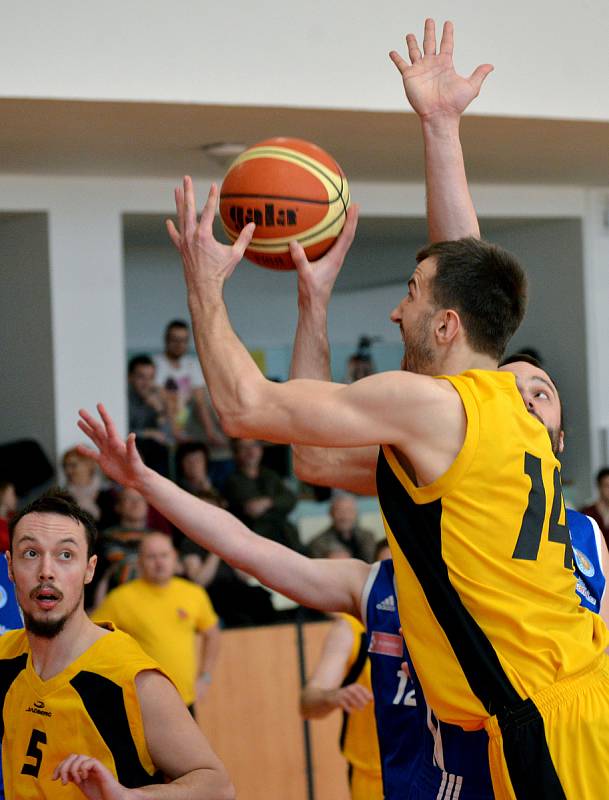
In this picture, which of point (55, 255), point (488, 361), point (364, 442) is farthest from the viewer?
point (55, 255)

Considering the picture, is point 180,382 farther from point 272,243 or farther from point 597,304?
point 272,243

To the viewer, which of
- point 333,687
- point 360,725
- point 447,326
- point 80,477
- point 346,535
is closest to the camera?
point 447,326

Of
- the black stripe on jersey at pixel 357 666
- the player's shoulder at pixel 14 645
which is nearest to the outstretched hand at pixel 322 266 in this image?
the player's shoulder at pixel 14 645

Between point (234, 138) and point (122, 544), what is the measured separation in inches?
97.2

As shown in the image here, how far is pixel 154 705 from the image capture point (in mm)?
3031

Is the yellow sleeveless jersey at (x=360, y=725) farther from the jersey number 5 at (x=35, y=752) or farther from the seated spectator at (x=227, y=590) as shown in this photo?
the seated spectator at (x=227, y=590)


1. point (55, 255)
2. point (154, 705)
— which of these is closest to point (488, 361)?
point (154, 705)

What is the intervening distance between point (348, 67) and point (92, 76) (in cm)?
138

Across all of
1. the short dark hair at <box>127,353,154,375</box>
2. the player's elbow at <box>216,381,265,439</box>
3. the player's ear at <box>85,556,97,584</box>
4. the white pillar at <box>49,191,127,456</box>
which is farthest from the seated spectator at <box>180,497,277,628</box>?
the player's elbow at <box>216,381,265,439</box>

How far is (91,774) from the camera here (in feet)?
9.05

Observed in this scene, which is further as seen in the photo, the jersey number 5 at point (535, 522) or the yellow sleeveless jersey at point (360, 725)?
the yellow sleeveless jersey at point (360, 725)

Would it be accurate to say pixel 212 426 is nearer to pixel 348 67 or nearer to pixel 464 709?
pixel 348 67

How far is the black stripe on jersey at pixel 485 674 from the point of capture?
98.3 inches

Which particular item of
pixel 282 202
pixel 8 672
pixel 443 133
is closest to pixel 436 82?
pixel 443 133
